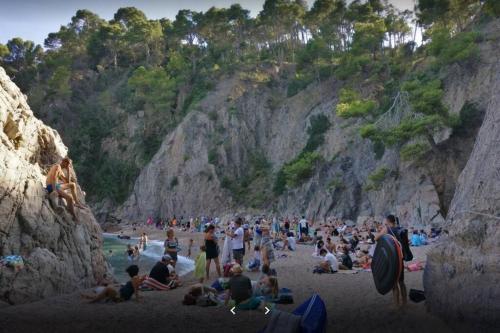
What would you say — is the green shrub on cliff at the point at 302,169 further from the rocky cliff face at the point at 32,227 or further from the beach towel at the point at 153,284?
the beach towel at the point at 153,284

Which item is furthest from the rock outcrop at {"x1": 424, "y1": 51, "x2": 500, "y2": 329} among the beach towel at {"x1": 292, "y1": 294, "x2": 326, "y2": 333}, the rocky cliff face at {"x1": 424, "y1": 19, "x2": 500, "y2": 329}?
the beach towel at {"x1": 292, "y1": 294, "x2": 326, "y2": 333}

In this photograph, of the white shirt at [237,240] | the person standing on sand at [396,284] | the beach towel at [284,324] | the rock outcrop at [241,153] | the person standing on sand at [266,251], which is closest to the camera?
the beach towel at [284,324]

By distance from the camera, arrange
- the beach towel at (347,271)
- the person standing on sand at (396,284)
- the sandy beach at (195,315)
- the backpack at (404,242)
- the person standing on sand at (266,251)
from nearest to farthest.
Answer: the sandy beach at (195,315) < the person standing on sand at (396,284) < the backpack at (404,242) < the person standing on sand at (266,251) < the beach towel at (347,271)

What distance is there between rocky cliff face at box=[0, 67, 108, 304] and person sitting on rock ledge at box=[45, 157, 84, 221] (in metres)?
0.22

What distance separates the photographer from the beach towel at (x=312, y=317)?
16.7ft

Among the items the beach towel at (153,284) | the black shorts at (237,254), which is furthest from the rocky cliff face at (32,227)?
the black shorts at (237,254)

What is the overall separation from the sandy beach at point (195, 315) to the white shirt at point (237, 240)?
3040 millimetres

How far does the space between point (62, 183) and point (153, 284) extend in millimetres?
3690

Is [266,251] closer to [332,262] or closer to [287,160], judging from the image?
[332,262]

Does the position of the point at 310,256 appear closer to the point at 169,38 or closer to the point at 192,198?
the point at 192,198

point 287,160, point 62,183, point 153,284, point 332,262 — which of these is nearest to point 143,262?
point 62,183

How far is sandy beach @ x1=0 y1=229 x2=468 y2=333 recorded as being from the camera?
736cm

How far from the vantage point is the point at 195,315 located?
8.41 metres

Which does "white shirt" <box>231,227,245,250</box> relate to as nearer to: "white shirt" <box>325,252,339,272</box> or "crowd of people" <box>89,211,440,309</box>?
"crowd of people" <box>89,211,440,309</box>
